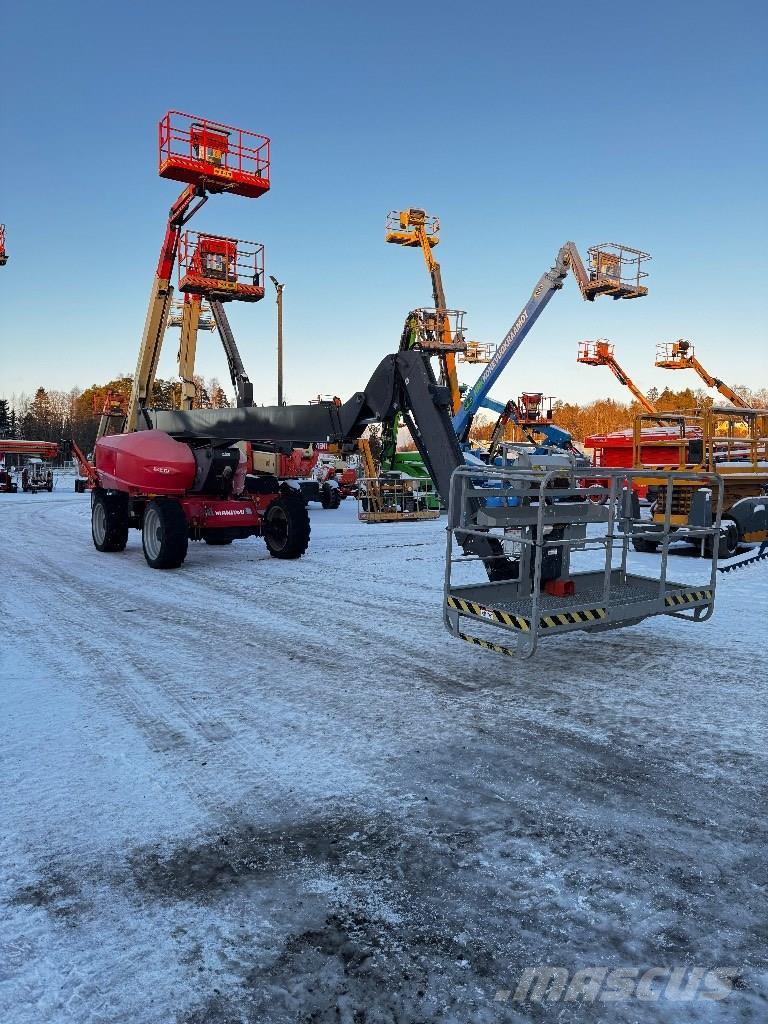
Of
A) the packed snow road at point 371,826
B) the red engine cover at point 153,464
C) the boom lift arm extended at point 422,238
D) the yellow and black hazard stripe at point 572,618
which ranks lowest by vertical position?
the packed snow road at point 371,826

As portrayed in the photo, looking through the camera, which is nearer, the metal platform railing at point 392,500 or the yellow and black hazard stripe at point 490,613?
the yellow and black hazard stripe at point 490,613

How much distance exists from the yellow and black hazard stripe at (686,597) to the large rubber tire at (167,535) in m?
7.09

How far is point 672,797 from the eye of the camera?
362cm

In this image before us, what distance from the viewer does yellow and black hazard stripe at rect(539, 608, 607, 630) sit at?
5293 millimetres

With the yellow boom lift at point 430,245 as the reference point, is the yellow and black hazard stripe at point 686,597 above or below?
below

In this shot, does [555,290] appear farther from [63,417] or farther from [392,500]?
[63,417]

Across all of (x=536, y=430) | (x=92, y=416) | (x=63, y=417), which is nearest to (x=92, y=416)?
(x=92, y=416)

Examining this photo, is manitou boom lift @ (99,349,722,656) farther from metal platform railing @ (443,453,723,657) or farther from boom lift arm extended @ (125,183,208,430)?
boom lift arm extended @ (125,183,208,430)

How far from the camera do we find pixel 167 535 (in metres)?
10.6

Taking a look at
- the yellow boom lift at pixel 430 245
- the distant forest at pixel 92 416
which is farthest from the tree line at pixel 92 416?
the yellow boom lift at pixel 430 245

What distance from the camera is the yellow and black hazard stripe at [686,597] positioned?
6.25 meters

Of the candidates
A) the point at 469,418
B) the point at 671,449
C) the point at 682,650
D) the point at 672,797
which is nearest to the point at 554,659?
the point at 682,650

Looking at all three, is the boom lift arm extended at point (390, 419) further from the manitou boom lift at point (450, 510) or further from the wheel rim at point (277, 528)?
the wheel rim at point (277, 528)

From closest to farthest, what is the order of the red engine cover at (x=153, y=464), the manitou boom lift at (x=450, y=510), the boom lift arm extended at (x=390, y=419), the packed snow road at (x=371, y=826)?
the packed snow road at (x=371, y=826) → the manitou boom lift at (x=450, y=510) → the boom lift arm extended at (x=390, y=419) → the red engine cover at (x=153, y=464)
